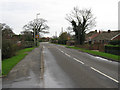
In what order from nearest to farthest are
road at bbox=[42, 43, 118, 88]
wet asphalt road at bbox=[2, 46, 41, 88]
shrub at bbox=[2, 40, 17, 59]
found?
road at bbox=[42, 43, 118, 88] < wet asphalt road at bbox=[2, 46, 41, 88] < shrub at bbox=[2, 40, 17, 59]

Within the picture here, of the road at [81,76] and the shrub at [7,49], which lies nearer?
the road at [81,76]

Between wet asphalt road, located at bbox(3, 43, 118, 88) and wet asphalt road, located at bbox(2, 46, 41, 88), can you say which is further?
wet asphalt road, located at bbox(2, 46, 41, 88)

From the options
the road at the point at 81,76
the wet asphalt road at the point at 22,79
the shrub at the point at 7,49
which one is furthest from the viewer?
the shrub at the point at 7,49

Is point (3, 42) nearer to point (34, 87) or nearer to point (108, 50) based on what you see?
point (34, 87)

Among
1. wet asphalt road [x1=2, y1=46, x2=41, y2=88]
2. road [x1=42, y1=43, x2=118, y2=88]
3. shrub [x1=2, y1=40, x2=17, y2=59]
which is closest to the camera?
road [x1=42, y1=43, x2=118, y2=88]

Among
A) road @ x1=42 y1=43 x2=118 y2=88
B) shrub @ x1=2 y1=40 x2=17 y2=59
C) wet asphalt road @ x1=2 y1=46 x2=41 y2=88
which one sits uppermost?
shrub @ x1=2 y1=40 x2=17 y2=59

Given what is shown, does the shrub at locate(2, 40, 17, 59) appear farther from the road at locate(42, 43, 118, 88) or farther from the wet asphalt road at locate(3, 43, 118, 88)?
the road at locate(42, 43, 118, 88)

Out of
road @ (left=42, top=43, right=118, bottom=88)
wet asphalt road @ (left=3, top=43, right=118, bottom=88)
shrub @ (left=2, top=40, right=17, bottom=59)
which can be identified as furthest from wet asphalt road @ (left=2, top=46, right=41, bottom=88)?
shrub @ (left=2, top=40, right=17, bottom=59)

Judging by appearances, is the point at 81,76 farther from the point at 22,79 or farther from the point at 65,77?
the point at 22,79

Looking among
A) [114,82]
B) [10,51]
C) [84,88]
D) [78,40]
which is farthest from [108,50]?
[78,40]

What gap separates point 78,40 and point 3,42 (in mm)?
33921

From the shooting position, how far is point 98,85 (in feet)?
22.7

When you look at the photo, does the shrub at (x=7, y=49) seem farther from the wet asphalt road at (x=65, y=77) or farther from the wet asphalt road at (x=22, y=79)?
the wet asphalt road at (x=22, y=79)

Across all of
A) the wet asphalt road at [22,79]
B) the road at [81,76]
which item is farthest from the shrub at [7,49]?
the wet asphalt road at [22,79]
